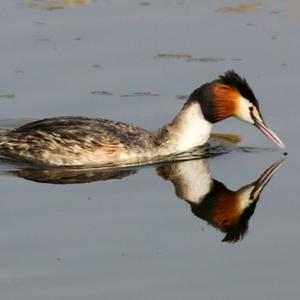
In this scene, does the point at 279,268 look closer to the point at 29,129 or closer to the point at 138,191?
the point at 138,191

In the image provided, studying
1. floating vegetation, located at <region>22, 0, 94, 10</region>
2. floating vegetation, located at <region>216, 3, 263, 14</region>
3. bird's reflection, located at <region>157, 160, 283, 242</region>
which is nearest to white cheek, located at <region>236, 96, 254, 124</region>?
bird's reflection, located at <region>157, 160, 283, 242</region>

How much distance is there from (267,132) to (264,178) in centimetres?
106

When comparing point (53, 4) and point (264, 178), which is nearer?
point (264, 178)

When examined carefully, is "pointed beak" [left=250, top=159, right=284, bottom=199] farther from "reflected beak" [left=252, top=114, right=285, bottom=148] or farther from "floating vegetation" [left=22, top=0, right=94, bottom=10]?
"floating vegetation" [left=22, top=0, right=94, bottom=10]

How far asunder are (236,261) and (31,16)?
845 centimetres

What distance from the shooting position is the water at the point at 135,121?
1023cm

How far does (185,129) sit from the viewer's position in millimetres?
14242

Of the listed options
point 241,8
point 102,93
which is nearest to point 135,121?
point 102,93

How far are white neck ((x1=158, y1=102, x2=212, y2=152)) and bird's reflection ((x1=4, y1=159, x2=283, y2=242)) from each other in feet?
1.07

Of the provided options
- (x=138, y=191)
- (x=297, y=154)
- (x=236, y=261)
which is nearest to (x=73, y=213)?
(x=138, y=191)

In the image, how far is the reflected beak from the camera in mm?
13734

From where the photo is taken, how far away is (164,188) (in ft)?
41.9

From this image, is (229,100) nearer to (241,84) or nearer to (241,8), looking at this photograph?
(241,84)

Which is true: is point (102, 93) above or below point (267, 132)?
below
